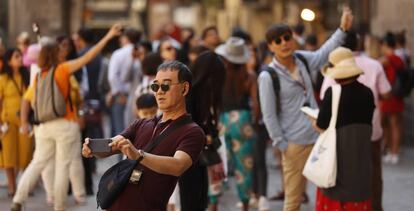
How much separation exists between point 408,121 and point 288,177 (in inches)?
361

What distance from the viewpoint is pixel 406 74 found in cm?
1516

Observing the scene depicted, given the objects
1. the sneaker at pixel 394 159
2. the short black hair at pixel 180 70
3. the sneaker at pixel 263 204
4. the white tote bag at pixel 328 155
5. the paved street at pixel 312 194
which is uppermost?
the short black hair at pixel 180 70

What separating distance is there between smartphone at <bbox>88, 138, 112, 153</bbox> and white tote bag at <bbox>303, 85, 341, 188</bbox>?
279 centimetres

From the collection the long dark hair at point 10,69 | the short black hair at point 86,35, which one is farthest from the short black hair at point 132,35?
the long dark hair at point 10,69

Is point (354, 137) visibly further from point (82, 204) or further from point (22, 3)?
point (22, 3)

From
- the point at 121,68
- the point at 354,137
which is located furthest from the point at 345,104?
the point at 121,68

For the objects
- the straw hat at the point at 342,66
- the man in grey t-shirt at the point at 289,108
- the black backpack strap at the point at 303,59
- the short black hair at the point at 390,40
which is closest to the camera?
the straw hat at the point at 342,66

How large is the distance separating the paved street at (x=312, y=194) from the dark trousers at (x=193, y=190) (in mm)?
2688

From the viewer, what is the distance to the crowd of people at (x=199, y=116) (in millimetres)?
5848

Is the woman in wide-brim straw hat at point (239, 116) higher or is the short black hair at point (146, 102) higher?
the short black hair at point (146, 102)

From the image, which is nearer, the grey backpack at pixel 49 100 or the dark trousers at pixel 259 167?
the grey backpack at pixel 49 100

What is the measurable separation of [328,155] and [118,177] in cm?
251

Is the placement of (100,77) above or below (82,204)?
above

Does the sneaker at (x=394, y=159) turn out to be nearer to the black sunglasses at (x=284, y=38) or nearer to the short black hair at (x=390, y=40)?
the short black hair at (x=390, y=40)
